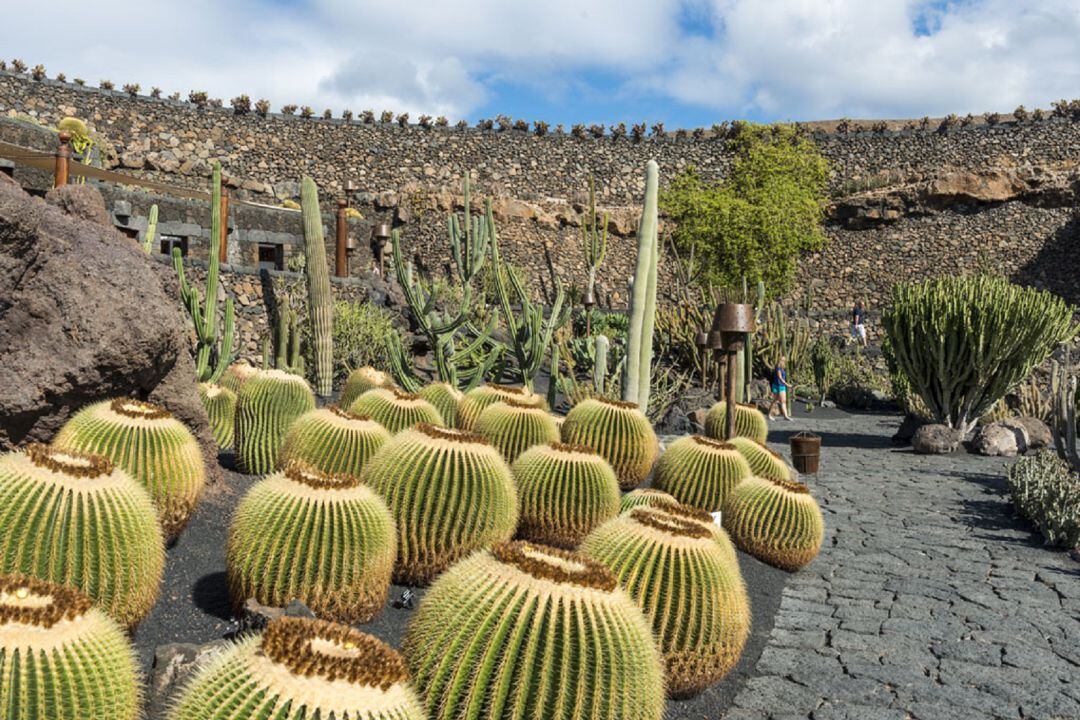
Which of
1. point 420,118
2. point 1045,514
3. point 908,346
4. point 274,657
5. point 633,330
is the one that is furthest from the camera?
point 420,118

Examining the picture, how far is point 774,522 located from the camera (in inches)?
235

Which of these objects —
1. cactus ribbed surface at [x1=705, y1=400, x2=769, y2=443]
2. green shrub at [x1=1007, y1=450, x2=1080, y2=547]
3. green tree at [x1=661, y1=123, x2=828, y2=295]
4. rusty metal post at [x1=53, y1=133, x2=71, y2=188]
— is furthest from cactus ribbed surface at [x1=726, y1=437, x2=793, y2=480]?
green tree at [x1=661, y1=123, x2=828, y2=295]

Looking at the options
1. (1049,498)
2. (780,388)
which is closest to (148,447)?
(1049,498)

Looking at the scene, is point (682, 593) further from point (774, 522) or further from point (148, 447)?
point (148, 447)

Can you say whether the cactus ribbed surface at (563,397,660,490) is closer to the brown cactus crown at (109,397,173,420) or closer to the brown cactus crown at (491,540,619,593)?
the brown cactus crown at (109,397,173,420)

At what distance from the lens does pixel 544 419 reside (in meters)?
6.27

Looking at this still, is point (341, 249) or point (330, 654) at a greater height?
point (341, 249)

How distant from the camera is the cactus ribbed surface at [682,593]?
392cm

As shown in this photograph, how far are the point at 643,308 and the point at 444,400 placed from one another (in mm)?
2684

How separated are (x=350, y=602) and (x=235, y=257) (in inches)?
676

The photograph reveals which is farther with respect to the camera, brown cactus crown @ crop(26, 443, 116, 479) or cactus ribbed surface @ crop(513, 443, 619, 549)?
cactus ribbed surface @ crop(513, 443, 619, 549)

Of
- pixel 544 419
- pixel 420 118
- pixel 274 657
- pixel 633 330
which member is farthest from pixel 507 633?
pixel 420 118

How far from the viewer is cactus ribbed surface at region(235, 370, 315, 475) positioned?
6230 mm

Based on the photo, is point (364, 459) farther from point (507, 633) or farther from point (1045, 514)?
point (1045, 514)
